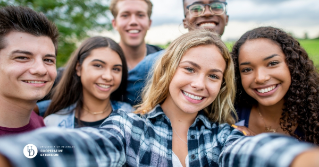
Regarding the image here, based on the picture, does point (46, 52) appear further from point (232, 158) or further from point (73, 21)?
point (73, 21)

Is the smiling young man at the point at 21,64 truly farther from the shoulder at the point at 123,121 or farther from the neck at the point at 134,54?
the neck at the point at 134,54

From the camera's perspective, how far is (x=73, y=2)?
26.1ft

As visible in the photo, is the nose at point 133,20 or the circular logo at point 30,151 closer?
the circular logo at point 30,151

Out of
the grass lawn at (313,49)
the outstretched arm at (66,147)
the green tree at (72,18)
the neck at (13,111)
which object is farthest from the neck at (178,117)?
the green tree at (72,18)

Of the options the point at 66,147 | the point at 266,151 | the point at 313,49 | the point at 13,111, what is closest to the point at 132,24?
the point at 13,111

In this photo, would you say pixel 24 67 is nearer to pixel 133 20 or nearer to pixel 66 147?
pixel 66 147

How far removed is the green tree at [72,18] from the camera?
723 centimetres

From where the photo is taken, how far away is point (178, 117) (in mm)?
2094

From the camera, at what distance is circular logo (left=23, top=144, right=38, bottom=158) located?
996mm

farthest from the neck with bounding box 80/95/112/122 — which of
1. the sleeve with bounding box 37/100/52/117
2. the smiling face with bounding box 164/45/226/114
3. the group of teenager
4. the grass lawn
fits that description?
the grass lawn

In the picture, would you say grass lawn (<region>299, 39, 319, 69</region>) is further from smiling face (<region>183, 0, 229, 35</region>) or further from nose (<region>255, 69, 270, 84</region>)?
smiling face (<region>183, 0, 229, 35</region>)

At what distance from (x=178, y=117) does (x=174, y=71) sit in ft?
1.43

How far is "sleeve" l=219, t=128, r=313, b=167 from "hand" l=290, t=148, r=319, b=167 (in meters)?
0.02

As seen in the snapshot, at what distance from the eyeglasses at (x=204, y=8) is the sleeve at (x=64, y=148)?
2.59m
